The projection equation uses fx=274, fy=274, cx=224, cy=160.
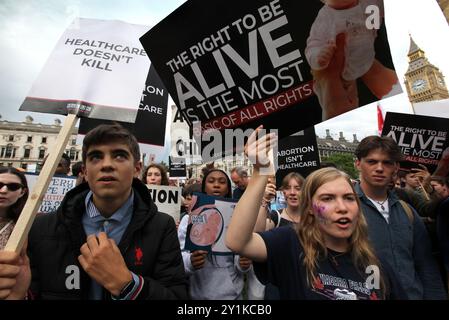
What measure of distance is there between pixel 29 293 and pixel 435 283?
2.73m

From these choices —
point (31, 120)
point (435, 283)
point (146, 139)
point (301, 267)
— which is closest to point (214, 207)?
point (301, 267)

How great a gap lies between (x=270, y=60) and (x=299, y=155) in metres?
3.55

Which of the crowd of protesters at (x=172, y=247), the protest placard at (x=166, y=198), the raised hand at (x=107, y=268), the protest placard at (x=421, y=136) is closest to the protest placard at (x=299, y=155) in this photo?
the protest placard at (x=421, y=136)

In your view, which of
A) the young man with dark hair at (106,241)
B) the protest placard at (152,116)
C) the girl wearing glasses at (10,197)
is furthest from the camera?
the protest placard at (152,116)

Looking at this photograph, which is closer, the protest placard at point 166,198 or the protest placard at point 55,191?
the protest placard at point 166,198

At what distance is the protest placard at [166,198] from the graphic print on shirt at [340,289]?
8.93ft

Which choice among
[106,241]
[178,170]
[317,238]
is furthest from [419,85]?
[106,241]

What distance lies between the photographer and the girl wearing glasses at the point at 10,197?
2596 mm

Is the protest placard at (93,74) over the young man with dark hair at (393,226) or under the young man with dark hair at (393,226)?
over

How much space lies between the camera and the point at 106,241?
134 centimetres

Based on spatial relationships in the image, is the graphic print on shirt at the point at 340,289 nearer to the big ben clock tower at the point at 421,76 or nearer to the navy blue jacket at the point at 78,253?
the navy blue jacket at the point at 78,253

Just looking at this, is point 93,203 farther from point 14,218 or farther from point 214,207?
point 14,218

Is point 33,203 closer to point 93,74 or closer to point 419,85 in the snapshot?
point 93,74

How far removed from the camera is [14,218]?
2.67 m
